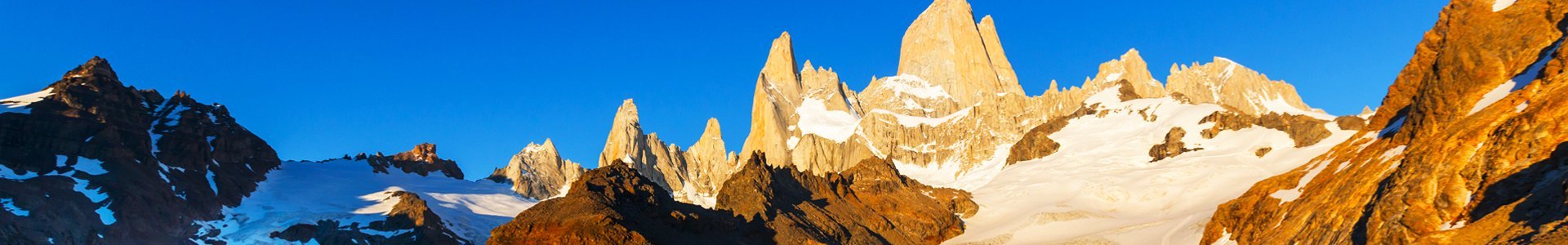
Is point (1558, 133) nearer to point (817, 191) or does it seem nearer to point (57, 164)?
point (817, 191)

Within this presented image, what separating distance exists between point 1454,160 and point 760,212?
299ft

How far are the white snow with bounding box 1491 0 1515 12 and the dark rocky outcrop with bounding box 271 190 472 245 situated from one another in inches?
4470

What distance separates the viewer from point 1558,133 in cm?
4897

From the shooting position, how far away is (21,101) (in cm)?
13850

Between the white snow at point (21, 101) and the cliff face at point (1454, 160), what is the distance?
13851 cm

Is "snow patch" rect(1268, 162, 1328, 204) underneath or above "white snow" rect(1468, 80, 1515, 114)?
above

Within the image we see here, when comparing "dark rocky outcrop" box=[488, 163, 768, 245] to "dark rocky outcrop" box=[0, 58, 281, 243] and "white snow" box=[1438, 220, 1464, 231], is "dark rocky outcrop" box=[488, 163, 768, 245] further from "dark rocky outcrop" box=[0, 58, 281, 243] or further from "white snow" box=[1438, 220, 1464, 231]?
"dark rocky outcrop" box=[0, 58, 281, 243]

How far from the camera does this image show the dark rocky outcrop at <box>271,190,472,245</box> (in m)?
134

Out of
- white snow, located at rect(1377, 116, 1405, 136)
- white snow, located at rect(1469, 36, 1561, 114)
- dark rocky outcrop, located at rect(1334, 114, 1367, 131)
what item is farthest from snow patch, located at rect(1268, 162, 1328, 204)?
dark rocky outcrop, located at rect(1334, 114, 1367, 131)

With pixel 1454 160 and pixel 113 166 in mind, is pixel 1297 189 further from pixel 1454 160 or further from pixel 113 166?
pixel 113 166

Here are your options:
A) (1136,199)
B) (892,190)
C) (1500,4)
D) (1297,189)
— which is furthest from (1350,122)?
(1500,4)

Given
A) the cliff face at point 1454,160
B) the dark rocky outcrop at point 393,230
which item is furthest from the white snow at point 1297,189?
the dark rocky outcrop at point 393,230

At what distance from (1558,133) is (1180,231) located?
86.4m

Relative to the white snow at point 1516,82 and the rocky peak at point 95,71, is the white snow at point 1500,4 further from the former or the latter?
the rocky peak at point 95,71
